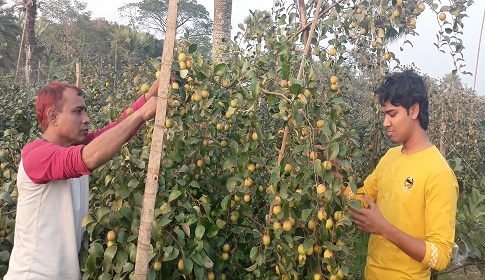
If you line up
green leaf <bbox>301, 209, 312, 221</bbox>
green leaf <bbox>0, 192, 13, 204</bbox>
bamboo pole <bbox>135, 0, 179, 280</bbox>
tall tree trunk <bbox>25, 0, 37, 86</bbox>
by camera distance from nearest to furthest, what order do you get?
bamboo pole <bbox>135, 0, 179, 280</bbox>, green leaf <bbox>301, 209, 312, 221</bbox>, green leaf <bbox>0, 192, 13, 204</bbox>, tall tree trunk <bbox>25, 0, 37, 86</bbox>

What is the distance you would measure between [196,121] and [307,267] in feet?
2.34

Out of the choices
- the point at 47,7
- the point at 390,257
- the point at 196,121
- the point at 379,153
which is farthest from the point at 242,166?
the point at 47,7

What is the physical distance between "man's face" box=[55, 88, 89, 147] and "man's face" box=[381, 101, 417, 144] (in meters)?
1.11

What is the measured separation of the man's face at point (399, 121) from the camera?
1.62 metres

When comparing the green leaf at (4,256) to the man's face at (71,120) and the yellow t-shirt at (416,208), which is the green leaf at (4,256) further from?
the yellow t-shirt at (416,208)

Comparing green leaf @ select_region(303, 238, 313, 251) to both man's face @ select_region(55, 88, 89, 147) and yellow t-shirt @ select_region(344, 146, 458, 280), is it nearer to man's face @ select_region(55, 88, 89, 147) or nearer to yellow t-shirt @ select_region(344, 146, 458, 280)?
yellow t-shirt @ select_region(344, 146, 458, 280)

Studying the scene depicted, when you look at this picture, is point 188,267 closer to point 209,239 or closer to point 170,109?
point 209,239

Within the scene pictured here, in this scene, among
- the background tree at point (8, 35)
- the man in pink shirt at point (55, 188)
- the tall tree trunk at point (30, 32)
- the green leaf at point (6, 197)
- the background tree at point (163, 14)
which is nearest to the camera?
the man in pink shirt at point (55, 188)

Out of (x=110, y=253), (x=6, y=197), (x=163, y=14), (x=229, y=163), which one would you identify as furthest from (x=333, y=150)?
(x=163, y=14)

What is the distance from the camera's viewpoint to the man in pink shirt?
139 centimetres

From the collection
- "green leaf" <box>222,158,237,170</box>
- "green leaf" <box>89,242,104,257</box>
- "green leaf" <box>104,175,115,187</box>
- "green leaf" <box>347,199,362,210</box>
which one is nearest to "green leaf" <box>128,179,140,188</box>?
"green leaf" <box>104,175,115,187</box>

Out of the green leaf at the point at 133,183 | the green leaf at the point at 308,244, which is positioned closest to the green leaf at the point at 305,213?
the green leaf at the point at 308,244

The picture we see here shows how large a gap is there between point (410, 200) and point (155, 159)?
92cm

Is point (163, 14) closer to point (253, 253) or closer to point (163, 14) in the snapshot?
point (163, 14)
